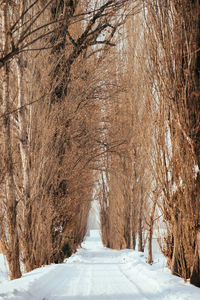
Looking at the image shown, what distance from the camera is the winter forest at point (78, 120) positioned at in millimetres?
5598

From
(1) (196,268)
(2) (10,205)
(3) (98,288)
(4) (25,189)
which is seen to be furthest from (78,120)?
(1) (196,268)

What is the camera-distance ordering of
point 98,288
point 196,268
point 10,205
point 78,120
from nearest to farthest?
point 196,268, point 98,288, point 10,205, point 78,120

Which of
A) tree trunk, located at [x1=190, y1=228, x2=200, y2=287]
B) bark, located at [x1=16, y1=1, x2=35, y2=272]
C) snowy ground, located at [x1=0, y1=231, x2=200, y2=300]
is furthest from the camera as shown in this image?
bark, located at [x1=16, y1=1, x2=35, y2=272]

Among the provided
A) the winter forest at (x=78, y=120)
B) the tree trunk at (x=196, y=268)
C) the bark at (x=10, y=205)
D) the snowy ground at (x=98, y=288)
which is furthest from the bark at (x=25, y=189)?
the tree trunk at (x=196, y=268)

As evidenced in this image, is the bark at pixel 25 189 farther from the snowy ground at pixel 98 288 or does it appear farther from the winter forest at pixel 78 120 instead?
the snowy ground at pixel 98 288

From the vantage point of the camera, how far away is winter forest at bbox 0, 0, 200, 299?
560cm

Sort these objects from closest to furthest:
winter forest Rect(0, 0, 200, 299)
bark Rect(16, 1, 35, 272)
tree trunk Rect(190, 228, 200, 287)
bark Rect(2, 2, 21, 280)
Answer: tree trunk Rect(190, 228, 200, 287), winter forest Rect(0, 0, 200, 299), bark Rect(2, 2, 21, 280), bark Rect(16, 1, 35, 272)

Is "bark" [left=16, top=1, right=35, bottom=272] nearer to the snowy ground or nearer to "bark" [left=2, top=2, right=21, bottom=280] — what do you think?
"bark" [left=2, top=2, right=21, bottom=280]

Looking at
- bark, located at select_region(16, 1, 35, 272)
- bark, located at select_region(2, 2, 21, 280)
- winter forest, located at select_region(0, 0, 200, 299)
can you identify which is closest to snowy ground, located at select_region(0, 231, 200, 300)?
winter forest, located at select_region(0, 0, 200, 299)

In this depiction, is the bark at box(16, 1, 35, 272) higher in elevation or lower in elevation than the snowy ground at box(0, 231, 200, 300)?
higher

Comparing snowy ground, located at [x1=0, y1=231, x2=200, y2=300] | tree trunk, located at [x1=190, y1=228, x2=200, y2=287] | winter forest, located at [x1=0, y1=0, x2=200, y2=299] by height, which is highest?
winter forest, located at [x1=0, y1=0, x2=200, y2=299]

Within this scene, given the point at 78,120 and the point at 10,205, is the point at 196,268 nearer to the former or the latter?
the point at 10,205

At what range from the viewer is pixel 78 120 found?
34.8 ft

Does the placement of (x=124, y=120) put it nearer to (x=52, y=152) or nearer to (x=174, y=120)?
(x=52, y=152)
